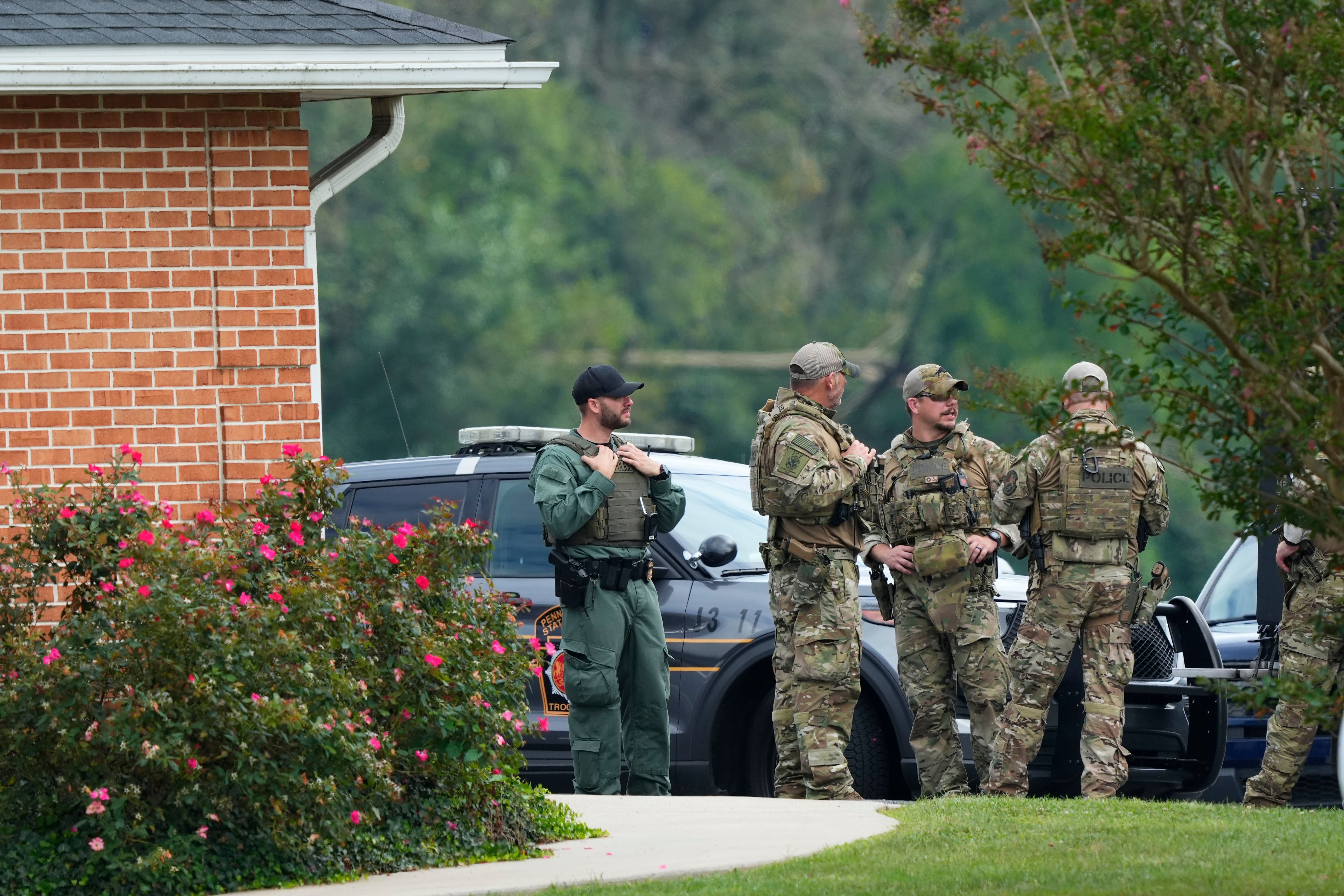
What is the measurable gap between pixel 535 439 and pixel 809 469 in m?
1.91

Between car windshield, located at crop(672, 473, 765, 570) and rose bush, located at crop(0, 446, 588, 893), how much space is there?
250 centimetres

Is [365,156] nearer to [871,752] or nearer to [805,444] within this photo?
[805,444]

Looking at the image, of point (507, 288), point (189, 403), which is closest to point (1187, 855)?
point (189, 403)

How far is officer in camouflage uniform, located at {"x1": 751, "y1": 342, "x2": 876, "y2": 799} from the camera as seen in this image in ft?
26.8

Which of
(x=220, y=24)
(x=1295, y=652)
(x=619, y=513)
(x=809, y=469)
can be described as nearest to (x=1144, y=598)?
(x=1295, y=652)

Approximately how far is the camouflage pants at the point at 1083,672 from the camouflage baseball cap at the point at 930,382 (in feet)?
3.13

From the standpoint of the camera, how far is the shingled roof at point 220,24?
6906mm

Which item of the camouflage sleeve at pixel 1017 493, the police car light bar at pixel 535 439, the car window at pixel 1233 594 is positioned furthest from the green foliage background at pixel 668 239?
the camouflage sleeve at pixel 1017 493

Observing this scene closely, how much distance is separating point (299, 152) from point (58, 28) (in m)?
0.99

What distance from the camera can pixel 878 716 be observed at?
28.9 ft

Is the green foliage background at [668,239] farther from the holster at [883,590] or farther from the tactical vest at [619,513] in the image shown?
the tactical vest at [619,513]

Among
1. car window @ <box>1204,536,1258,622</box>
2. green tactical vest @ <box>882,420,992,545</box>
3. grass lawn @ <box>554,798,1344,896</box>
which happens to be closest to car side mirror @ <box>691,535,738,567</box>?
green tactical vest @ <box>882,420,992,545</box>

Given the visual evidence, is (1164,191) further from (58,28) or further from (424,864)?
(58,28)

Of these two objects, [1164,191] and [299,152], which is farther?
[299,152]
